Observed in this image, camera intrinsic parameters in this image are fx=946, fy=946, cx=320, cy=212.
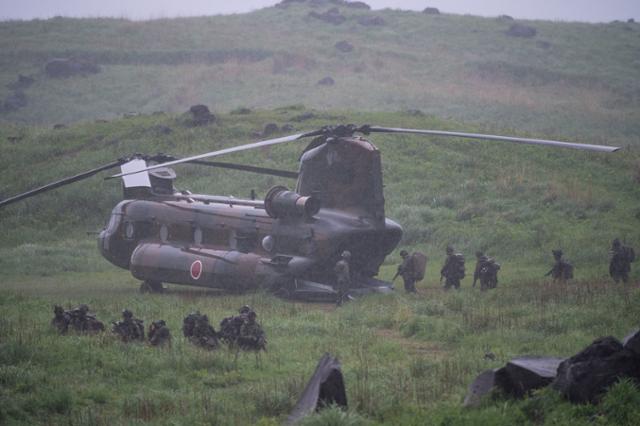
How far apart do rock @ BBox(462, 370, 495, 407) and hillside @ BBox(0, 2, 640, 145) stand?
38604 millimetres

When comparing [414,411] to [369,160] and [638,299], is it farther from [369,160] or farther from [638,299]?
[369,160]

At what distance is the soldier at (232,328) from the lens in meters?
13.9

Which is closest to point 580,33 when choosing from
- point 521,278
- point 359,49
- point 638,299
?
point 359,49

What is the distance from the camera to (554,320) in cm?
1466

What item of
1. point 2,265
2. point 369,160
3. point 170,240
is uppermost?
point 369,160

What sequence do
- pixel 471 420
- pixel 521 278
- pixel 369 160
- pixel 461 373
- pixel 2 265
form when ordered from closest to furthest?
pixel 471 420, pixel 461 373, pixel 369 160, pixel 521 278, pixel 2 265

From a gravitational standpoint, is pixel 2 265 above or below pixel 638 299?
below

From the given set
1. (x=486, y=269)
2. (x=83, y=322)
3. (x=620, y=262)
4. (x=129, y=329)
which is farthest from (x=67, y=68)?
(x=129, y=329)

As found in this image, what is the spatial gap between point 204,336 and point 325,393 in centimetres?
476

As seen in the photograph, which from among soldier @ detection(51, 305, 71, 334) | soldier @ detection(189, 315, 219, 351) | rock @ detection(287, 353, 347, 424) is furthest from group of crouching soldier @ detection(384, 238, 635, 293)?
rock @ detection(287, 353, 347, 424)

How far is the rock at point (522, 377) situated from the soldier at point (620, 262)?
962 centimetres

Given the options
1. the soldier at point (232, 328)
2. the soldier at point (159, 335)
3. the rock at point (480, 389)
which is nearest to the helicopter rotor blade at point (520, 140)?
the soldier at point (232, 328)

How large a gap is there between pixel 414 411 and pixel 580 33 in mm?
79774

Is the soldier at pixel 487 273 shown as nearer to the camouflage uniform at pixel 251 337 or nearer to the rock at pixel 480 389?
the camouflage uniform at pixel 251 337
